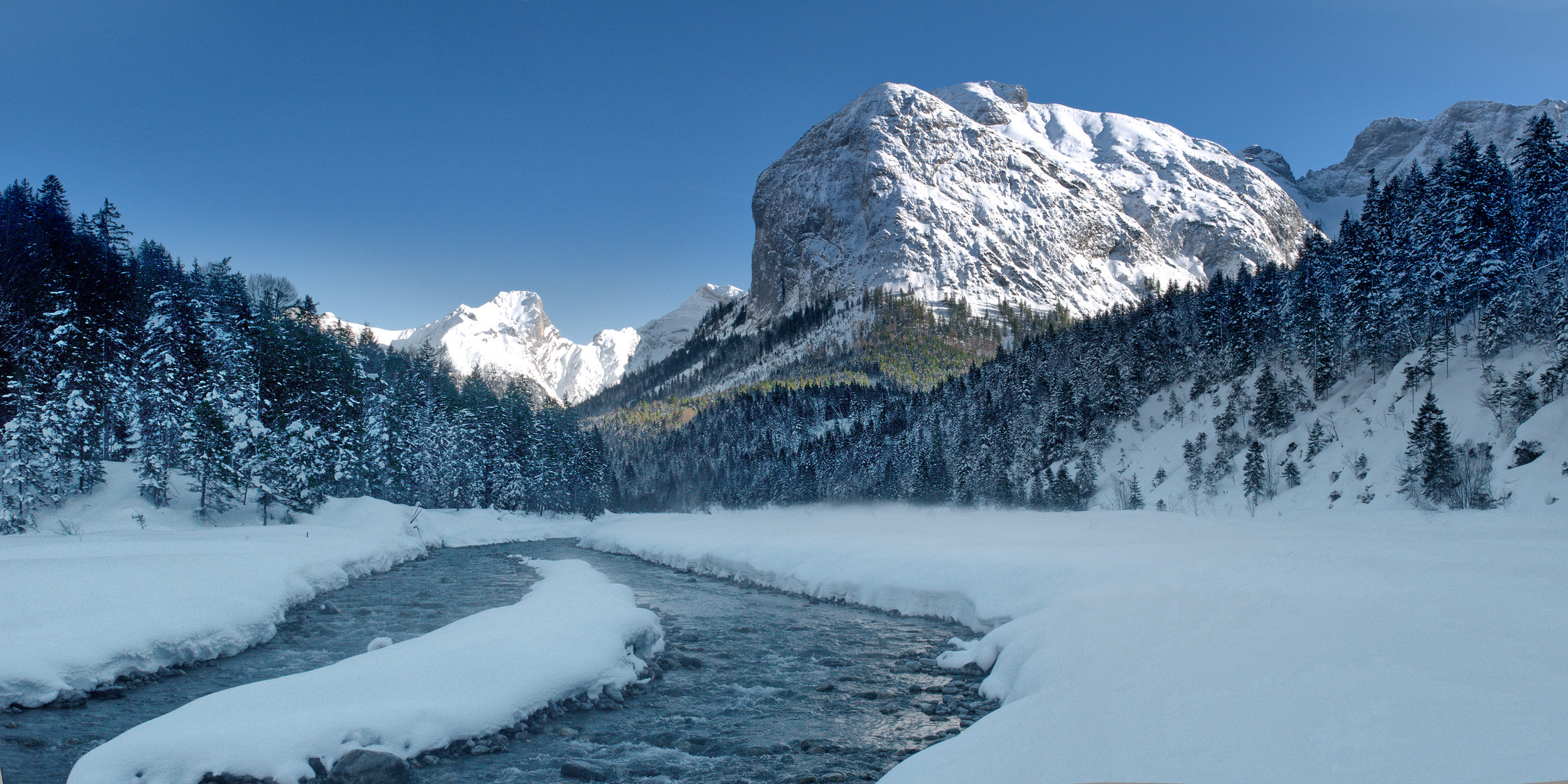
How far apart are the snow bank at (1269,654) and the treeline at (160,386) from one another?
38.3 m

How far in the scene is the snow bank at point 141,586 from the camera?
1275 cm

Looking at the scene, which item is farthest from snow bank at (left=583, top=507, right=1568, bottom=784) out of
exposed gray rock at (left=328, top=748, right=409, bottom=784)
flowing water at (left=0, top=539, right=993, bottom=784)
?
exposed gray rock at (left=328, top=748, right=409, bottom=784)

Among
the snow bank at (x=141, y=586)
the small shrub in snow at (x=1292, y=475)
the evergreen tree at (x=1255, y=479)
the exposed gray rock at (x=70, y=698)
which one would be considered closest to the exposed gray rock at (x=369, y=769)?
the exposed gray rock at (x=70, y=698)

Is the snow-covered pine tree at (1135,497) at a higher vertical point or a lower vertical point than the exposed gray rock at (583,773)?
higher

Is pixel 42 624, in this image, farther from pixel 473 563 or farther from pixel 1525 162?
pixel 1525 162

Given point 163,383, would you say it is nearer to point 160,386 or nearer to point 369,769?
point 160,386

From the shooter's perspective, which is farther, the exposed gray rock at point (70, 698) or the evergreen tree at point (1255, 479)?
the evergreen tree at point (1255, 479)

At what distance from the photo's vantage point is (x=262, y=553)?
2475 cm

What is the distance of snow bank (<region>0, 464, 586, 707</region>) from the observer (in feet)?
41.8

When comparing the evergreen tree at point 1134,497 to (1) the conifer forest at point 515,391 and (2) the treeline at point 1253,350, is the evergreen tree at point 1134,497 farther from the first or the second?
(2) the treeline at point 1253,350

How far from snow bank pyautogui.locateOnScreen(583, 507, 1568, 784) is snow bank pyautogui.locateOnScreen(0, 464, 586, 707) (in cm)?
1566

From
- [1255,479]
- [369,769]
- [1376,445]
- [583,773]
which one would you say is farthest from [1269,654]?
[1255,479]

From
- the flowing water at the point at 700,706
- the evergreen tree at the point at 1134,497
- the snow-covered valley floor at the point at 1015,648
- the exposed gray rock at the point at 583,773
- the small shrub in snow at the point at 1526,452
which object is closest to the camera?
the snow-covered valley floor at the point at 1015,648

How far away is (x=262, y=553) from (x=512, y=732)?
20473mm
